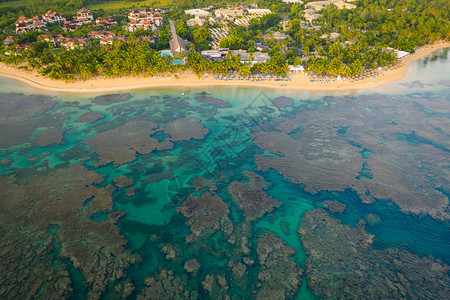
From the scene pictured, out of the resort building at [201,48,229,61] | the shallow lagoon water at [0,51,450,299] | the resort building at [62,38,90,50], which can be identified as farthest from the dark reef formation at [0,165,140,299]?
the resort building at [62,38,90,50]

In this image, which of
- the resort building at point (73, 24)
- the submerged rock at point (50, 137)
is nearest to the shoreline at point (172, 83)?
the submerged rock at point (50, 137)

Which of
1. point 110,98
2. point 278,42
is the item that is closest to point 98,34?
point 110,98

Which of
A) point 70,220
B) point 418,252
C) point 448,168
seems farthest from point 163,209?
point 448,168

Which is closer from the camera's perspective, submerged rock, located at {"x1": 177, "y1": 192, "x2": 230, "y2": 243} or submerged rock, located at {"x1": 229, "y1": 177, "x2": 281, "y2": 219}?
submerged rock, located at {"x1": 177, "y1": 192, "x2": 230, "y2": 243}

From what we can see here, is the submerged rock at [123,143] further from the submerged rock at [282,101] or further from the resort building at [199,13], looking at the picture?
the resort building at [199,13]

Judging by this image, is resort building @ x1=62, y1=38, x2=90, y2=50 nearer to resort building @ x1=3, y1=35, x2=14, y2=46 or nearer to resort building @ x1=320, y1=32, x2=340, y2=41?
resort building @ x1=3, y1=35, x2=14, y2=46

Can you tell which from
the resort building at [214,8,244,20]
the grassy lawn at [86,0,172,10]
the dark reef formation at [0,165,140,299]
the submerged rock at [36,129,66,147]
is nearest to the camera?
the dark reef formation at [0,165,140,299]
